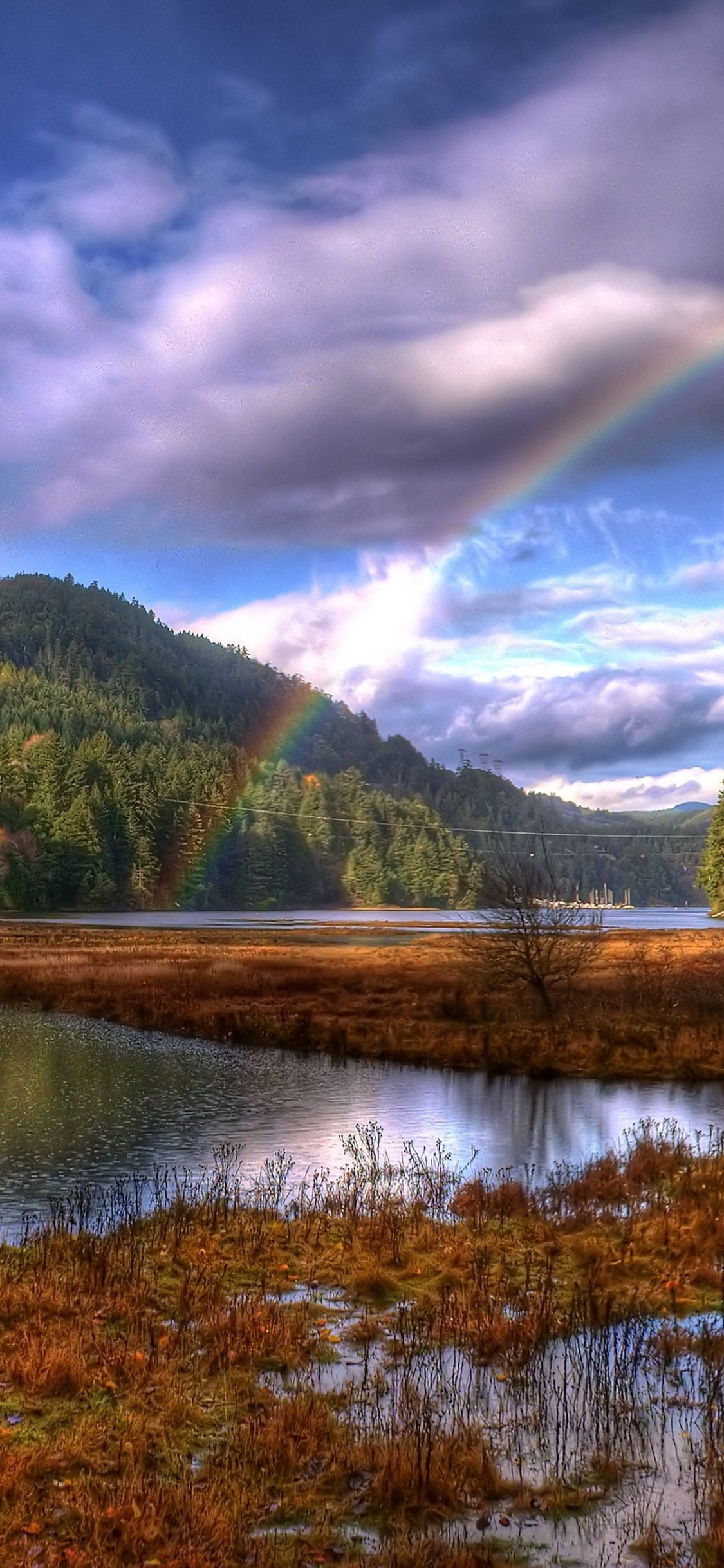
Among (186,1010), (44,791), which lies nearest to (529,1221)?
(186,1010)

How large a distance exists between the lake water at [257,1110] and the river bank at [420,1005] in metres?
1.79

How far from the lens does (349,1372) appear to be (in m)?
12.0

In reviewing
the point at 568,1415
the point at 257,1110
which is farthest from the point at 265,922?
the point at 568,1415

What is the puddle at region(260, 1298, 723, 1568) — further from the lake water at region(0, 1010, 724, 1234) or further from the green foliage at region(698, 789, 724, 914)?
the green foliage at region(698, 789, 724, 914)

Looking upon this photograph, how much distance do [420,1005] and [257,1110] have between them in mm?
18688

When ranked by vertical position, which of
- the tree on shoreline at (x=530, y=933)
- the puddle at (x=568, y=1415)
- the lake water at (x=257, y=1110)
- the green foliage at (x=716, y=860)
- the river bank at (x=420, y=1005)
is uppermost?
the green foliage at (x=716, y=860)

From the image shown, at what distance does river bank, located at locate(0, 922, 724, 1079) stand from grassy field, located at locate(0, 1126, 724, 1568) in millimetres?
16387

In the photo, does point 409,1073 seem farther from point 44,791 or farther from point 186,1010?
point 44,791

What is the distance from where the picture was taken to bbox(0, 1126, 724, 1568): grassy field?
8727 mm

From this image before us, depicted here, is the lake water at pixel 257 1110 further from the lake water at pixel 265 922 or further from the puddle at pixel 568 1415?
the lake water at pixel 265 922

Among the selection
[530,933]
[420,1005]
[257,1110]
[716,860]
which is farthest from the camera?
[716,860]

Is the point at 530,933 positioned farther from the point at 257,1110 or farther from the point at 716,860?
the point at 716,860

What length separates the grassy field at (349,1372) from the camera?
8.73 metres

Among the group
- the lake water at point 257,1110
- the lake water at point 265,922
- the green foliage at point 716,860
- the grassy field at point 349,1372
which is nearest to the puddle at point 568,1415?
the grassy field at point 349,1372
